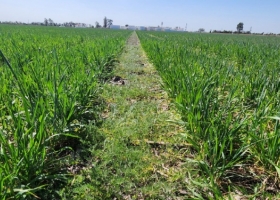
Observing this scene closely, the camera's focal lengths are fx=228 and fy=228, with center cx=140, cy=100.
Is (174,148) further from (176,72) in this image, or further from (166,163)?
(176,72)

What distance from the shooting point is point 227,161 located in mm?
1697

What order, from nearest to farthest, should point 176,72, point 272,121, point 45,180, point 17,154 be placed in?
1. point 17,154
2. point 45,180
3. point 272,121
4. point 176,72

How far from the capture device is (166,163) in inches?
73.8

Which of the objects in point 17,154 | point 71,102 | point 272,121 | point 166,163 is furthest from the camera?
point 272,121

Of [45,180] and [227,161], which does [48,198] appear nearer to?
[45,180]

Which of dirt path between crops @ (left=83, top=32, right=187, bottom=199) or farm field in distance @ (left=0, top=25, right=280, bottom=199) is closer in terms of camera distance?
farm field in distance @ (left=0, top=25, right=280, bottom=199)

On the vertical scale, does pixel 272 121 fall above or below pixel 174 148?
above

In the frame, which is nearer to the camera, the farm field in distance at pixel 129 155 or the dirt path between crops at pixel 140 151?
the farm field in distance at pixel 129 155

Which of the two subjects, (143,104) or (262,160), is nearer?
(262,160)

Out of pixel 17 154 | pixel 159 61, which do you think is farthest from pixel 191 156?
pixel 159 61

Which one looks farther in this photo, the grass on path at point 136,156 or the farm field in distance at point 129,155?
the grass on path at point 136,156

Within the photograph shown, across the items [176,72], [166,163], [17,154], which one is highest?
[176,72]

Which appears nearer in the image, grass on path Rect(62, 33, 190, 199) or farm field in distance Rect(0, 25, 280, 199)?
farm field in distance Rect(0, 25, 280, 199)

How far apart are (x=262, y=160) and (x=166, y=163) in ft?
2.38
